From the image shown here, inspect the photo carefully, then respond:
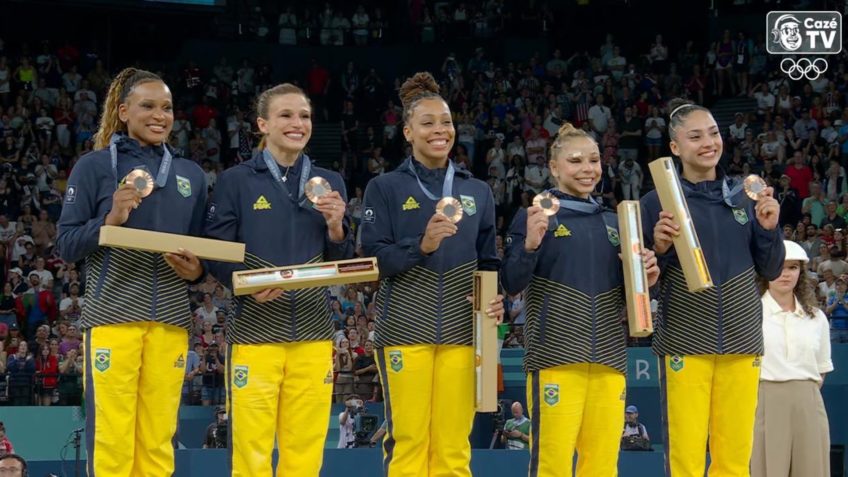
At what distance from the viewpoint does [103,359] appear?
5996mm

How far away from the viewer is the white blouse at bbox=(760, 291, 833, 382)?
26.3 feet

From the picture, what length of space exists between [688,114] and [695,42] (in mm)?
18917

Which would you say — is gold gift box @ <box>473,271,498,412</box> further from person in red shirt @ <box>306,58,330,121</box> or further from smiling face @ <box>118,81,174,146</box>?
person in red shirt @ <box>306,58,330,121</box>

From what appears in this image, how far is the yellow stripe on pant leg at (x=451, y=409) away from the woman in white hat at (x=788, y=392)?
2.39 meters

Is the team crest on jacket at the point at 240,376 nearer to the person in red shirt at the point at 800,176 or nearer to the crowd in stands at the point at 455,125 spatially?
the crowd in stands at the point at 455,125

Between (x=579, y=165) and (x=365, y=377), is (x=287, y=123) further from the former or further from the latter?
(x=365, y=377)

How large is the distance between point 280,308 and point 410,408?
0.76m

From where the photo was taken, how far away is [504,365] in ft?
44.4

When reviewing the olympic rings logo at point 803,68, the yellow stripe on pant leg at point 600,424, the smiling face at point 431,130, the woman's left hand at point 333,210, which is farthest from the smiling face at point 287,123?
the olympic rings logo at point 803,68

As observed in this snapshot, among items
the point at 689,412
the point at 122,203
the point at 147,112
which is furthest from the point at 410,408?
the point at 147,112

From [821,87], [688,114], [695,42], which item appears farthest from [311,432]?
[695,42]

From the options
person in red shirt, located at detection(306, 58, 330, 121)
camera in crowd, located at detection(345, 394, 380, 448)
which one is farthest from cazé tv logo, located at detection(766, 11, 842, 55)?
camera in crowd, located at detection(345, 394, 380, 448)

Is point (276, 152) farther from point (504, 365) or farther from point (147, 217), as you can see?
point (504, 365)

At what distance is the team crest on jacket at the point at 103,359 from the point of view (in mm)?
5986
